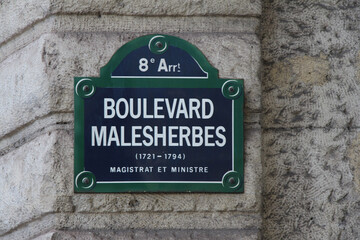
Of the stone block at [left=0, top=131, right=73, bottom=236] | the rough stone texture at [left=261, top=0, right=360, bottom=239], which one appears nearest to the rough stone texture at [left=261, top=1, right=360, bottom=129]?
the rough stone texture at [left=261, top=0, right=360, bottom=239]

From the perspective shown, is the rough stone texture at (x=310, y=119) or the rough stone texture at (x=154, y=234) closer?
the rough stone texture at (x=154, y=234)

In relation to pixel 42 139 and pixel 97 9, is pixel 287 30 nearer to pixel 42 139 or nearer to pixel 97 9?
pixel 97 9

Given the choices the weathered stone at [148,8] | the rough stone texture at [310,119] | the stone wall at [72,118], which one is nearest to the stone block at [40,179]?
the stone wall at [72,118]

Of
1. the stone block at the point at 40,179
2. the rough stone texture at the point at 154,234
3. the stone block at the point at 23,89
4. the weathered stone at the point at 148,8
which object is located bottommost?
the rough stone texture at the point at 154,234

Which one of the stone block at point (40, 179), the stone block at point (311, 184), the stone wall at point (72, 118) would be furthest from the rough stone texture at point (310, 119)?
the stone block at point (40, 179)

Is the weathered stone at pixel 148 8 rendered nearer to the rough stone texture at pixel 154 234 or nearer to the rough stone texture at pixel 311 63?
the rough stone texture at pixel 311 63

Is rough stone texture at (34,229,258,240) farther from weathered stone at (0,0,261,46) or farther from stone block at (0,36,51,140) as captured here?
weathered stone at (0,0,261,46)

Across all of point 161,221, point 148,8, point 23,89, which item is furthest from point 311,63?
point 23,89

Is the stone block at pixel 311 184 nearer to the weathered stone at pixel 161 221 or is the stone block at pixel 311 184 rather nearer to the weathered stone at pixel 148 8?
the weathered stone at pixel 161 221

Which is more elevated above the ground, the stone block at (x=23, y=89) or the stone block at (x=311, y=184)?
the stone block at (x=23, y=89)

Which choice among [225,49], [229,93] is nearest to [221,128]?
[229,93]

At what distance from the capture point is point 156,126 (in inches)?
66.2

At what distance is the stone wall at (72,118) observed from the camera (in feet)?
5.42

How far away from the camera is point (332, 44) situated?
187 centimetres
